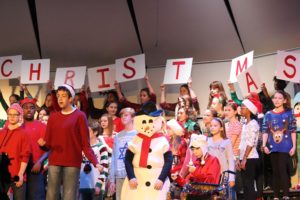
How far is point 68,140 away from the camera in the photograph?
577cm

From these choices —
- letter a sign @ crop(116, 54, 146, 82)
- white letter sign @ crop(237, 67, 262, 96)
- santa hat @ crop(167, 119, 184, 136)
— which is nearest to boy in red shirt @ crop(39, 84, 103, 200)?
santa hat @ crop(167, 119, 184, 136)

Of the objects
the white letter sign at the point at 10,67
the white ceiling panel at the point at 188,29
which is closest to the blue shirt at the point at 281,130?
the white ceiling panel at the point at 188,29

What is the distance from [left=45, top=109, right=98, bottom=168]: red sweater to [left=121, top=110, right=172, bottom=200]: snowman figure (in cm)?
40

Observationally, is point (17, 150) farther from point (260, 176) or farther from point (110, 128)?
point (260, 176)

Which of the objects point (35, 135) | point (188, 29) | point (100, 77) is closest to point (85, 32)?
point (100, 77)

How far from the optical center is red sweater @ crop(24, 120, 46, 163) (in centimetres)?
683

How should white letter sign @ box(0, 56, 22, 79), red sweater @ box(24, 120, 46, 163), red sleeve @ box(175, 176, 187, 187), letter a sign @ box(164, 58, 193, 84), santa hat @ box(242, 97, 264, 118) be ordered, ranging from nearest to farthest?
red sleeve @ box(175, 176, 187, 187)
red sweater @ box(24, 120, 46, 163)
santa hat @ box(242, 97, 264, 118)
letter a sign @ box(164, 58, 193, 84)
white letter sign @ box(0, 56, 22, 79)

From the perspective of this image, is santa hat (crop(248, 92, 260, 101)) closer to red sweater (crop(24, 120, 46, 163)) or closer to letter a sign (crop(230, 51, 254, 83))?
letter a sign (crop(230, 51, 254, 83))

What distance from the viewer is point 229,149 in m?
6.90

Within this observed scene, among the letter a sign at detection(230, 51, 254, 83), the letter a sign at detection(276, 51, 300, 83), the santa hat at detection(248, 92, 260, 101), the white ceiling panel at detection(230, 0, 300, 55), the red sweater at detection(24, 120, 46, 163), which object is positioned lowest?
the red sweater at detection(24, 120, 46, 163)

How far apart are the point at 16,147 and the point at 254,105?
333cm

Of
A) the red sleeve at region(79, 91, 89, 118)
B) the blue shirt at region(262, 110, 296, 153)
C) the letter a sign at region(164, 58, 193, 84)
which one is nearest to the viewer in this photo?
the blue shirt at region(262, 110, 296, 153)

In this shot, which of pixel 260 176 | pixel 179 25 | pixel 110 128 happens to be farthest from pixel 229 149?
pixel 179 25

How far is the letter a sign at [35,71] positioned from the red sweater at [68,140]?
13.7ft
